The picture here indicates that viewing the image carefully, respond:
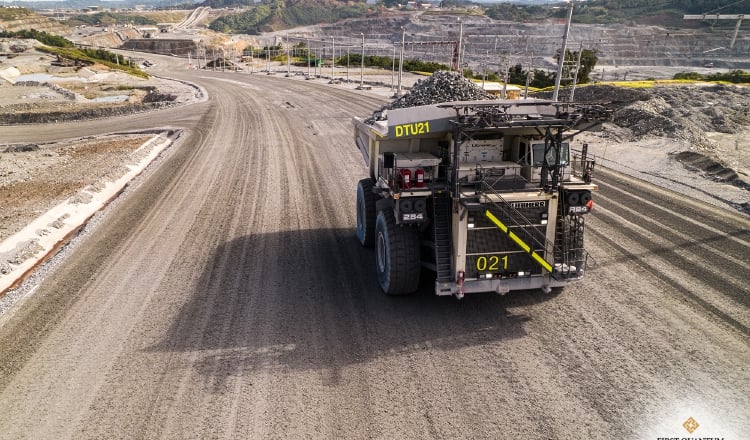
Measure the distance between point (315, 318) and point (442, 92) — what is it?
5.21 meters

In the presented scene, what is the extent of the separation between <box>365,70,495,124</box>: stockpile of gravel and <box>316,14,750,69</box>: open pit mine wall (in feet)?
69.5

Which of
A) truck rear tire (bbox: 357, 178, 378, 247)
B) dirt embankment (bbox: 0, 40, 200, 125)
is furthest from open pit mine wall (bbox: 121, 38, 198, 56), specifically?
truck rear tire (bbox: 357, 178, 378, 247)

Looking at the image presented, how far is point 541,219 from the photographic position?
794cm

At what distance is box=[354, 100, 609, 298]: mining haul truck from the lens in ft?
25.5

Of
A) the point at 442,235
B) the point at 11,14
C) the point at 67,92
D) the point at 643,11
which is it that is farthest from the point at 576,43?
the point at 11,14

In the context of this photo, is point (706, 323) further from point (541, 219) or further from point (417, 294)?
point (417, 294)

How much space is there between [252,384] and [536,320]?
455 cm

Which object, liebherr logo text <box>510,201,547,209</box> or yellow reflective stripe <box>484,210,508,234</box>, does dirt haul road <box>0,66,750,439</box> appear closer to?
yellow reflective stripe <box>484,210,508,234</box>

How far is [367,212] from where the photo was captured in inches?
431

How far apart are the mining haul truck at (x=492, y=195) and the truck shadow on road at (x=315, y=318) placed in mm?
615

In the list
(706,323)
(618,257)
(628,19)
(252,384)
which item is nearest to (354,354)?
(252,384)

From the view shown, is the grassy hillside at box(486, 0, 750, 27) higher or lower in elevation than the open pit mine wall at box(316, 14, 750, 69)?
higher

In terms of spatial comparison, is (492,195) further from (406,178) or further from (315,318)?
(315,318)
